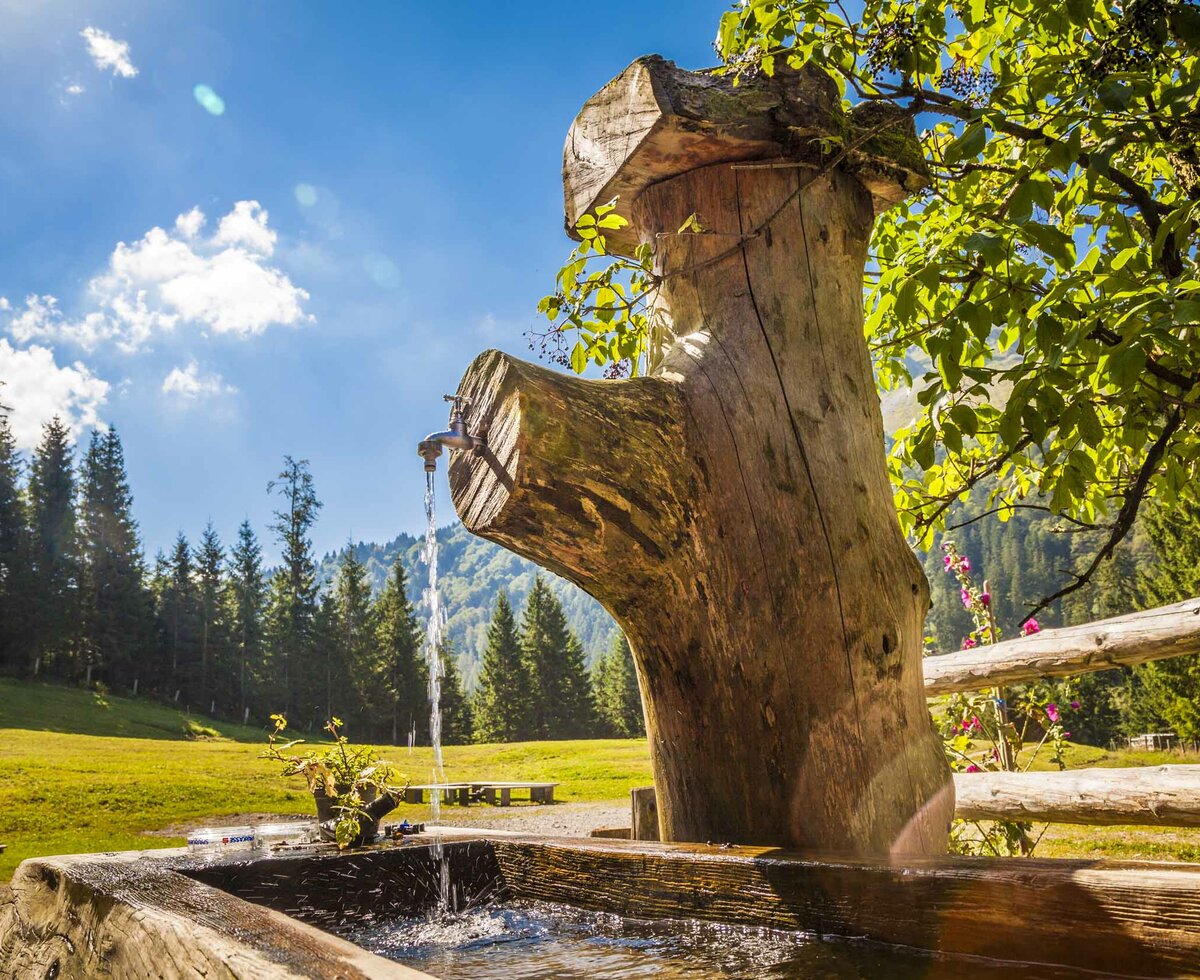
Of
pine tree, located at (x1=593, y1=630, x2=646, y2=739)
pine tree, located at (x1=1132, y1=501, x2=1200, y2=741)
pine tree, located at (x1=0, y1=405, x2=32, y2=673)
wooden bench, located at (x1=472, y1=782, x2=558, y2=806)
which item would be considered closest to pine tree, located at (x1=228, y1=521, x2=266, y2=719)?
pine tree, located at (x1=0, y1=405, x2=32, y2=673)

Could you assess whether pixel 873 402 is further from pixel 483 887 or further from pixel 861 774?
pixel 483 887

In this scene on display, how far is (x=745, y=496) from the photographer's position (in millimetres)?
2342

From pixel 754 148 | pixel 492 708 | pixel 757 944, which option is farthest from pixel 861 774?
pixel 492 708

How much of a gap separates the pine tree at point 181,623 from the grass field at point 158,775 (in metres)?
7.69

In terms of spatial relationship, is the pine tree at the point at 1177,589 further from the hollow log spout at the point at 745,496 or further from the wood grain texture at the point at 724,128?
the hollow log spout at the point at 745,496

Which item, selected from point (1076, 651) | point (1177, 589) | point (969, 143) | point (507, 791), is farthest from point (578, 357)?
point (1177, 589)

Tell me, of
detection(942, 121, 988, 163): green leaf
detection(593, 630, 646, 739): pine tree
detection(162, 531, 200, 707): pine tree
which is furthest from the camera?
detection(593, 630, 646, 739): pine tree

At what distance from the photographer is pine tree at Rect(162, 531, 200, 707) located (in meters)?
53.8

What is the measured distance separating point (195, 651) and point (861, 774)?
200 feet

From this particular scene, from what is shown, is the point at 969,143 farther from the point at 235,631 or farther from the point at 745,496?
the point at 235,631

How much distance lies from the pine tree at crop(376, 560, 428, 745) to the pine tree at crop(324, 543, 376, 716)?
0.87 m

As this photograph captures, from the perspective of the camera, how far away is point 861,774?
2301mm

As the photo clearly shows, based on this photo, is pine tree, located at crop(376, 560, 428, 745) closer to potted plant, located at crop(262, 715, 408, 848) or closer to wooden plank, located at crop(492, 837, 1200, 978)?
potted plant, located at crop(262, 715, 408, 848)

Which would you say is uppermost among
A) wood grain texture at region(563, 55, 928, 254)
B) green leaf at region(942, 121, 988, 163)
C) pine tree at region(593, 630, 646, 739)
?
wood grain texture at region(563, 55, 928, 254)
